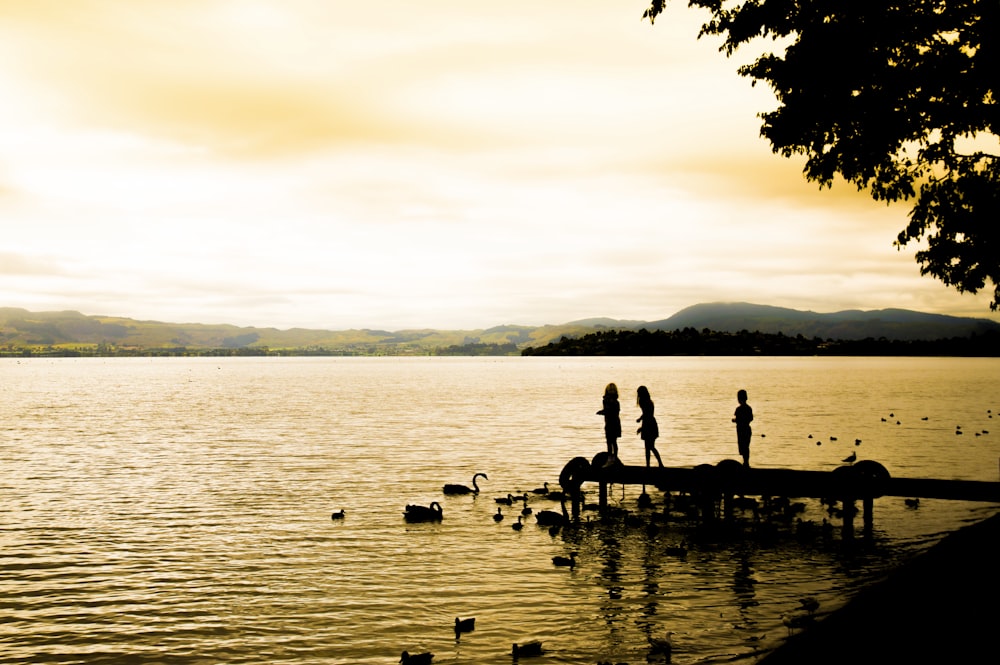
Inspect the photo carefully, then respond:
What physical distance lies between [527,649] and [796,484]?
43.2 ft

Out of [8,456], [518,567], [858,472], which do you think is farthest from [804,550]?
[8,456]

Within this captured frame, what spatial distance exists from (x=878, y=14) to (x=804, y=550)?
46.0 ft

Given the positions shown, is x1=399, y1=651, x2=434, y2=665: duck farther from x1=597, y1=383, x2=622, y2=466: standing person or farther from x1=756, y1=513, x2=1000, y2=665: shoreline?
x1=597, y1=383, x2=622, y2=466: standing person

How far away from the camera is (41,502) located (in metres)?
29.0

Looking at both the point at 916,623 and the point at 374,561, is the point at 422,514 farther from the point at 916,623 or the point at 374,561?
the point at 916,623

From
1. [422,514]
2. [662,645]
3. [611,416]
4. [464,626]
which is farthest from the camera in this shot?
[611,416]

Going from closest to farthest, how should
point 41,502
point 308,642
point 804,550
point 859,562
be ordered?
point 308,642
point 859,562
point 804,550
point 41,502

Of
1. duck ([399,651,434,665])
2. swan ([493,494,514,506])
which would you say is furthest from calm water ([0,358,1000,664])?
duck ([399,651,434,665])

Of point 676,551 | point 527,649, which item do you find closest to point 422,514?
point 676,551

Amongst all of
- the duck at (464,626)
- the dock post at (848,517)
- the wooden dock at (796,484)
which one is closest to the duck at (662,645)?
the duck at (464,626)

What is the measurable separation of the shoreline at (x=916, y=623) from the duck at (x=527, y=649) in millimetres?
4430

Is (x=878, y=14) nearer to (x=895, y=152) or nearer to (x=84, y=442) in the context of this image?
(x=895, y=152)

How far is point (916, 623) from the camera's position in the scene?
963 centimetres

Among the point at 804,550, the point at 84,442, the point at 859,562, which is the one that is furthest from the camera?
the point at 84,442
